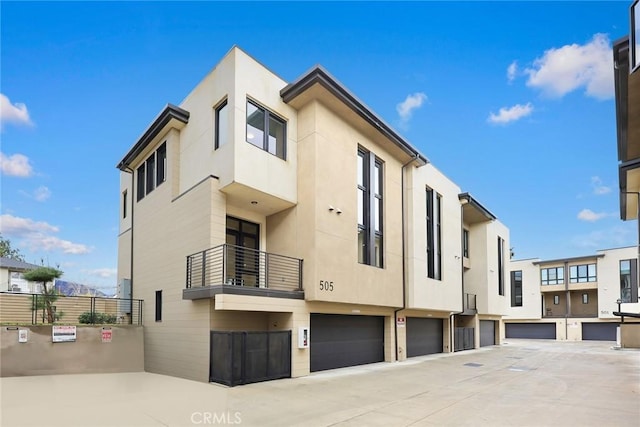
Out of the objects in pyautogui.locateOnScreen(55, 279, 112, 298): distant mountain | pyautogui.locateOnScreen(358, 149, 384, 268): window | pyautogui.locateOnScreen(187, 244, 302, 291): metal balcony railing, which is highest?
pyautogui.locateOnScreen(358, 149, 384, 268): window

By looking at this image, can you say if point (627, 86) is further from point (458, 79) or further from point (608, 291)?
point (608, 291)

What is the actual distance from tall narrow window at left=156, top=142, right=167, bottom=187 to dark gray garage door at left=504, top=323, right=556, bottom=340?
42809mm

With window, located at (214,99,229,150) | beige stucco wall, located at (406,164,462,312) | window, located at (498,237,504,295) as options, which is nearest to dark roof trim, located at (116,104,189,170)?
window, located at (214,99,229,150)

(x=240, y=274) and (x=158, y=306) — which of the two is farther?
(x=158, y=306)

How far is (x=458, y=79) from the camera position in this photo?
72.7 feet

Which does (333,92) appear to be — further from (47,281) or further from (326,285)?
(47,281)

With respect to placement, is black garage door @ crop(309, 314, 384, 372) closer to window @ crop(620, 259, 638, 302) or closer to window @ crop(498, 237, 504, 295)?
window @ crop(498, 237, 504, 295)

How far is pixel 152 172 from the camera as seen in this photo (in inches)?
657

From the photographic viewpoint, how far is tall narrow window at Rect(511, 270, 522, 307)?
45578 mm

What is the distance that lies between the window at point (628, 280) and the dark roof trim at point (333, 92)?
34.5 metres

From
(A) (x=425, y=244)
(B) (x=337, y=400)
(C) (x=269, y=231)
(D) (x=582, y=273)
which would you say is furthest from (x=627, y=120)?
(D) (x=582, y=273)

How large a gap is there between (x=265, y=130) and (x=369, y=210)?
5.30 meters

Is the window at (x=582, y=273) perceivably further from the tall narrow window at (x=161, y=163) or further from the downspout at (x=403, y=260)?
the tall narrow window at (x=161, y=163)

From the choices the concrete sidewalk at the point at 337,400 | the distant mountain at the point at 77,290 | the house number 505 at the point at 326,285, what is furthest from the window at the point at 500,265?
the distant mountain at the point at 77,290
